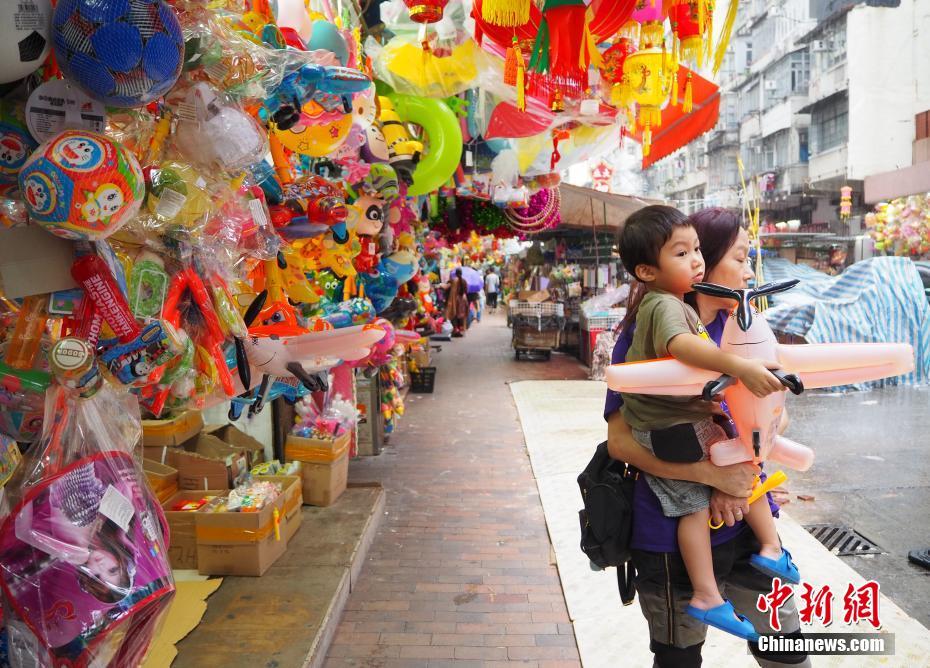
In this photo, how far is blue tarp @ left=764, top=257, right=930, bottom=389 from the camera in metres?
8.54

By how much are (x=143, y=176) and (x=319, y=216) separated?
119cm

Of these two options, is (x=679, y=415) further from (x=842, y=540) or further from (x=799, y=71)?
(x=799, y=71)

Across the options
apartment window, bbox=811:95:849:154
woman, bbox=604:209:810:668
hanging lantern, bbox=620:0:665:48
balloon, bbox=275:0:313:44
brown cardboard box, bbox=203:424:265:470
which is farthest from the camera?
apartment window, bbox=811:95:849:154

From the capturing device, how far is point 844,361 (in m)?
1.53

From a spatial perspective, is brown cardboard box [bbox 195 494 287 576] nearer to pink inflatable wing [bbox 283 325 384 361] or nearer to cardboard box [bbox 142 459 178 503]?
cardboard box [bbox 142 459 178 503]

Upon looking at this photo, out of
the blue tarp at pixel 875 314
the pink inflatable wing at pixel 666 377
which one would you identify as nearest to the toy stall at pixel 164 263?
the pink inflatable wing at pixel 666 377

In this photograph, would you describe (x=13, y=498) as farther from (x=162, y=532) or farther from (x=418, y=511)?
(x=418, y=511)

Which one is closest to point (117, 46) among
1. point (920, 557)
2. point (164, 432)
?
point (164, 432)

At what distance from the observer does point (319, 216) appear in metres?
2.47

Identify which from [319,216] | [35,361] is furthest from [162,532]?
[319,216]

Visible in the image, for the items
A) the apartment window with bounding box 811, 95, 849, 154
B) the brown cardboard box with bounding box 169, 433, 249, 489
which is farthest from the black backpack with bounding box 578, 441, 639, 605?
the apartment window with bounding box 811, 95, 849, 154

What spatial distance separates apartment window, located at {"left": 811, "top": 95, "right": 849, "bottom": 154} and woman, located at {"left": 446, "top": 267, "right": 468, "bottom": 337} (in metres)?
14.6

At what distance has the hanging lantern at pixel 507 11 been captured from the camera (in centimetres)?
252

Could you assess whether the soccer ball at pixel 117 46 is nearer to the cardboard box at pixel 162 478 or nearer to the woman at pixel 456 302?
the cardboard box at pixel 162 478
